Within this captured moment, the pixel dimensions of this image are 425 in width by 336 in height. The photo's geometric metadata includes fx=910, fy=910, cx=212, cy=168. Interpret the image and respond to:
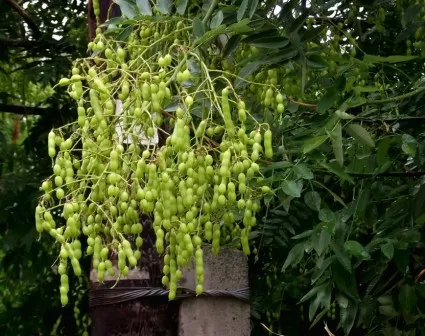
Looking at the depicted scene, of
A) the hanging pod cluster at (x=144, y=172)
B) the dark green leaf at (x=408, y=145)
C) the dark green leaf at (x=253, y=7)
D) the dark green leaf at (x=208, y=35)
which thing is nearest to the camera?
the hanging pod cluster at (x=144, y=172)

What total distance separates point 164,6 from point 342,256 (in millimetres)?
790

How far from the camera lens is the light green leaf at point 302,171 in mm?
2070

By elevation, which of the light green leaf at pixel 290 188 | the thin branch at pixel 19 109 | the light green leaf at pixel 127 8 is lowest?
the light green leaf at pixel 290 188

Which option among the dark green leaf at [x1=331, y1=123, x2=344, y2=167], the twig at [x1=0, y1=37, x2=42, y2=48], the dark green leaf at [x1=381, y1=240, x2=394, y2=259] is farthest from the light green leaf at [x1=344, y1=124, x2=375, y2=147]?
the twig at [x1=0, y1=37, x2=42, y2=48]

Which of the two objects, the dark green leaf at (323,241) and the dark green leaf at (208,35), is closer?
the dark green leaf at (208,35)

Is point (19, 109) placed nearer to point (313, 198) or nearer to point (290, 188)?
point (313, 198)

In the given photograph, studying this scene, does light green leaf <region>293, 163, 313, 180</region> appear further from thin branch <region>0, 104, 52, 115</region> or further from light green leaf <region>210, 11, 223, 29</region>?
thin branch <region>0, 104, 52, 115</region>

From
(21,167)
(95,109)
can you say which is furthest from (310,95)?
(21,167)

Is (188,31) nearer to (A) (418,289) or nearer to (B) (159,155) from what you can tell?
(B) (159,155)

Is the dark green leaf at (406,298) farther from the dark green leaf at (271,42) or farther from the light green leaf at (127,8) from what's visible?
the light green leaf at (127,8)

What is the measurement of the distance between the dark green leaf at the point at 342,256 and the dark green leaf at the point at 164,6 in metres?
0.74

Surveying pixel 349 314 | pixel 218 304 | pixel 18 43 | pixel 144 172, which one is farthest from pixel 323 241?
pixel 18 43

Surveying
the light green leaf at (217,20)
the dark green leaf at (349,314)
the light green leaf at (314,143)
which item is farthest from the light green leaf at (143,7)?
the dark green leaf at (349,314)

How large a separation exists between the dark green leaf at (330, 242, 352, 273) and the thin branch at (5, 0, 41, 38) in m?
2.16
